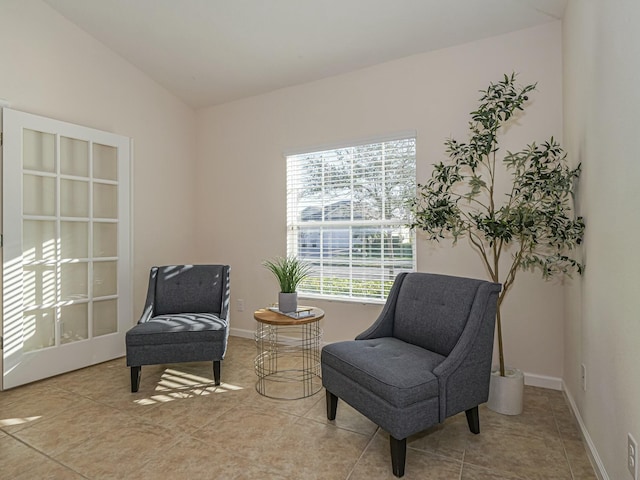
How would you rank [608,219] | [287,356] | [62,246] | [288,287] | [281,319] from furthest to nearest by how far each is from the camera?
1. [287,356]
2. [62,246]
3. [288,287]
4. [281,319]
5. [608,219]

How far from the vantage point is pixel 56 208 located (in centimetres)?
320

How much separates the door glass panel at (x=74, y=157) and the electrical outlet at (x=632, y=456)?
161 inches

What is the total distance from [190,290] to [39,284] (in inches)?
46.7

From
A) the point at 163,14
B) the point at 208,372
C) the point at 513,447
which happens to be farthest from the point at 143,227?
the point at 513,447

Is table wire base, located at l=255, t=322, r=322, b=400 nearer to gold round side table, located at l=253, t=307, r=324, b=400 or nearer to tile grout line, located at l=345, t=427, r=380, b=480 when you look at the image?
gold round side table, located at l=253, t=307, r=324, b=400

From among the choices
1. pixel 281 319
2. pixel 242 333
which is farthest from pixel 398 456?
pixel 242 333

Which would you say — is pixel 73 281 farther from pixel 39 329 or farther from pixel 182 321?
pixel 182 321

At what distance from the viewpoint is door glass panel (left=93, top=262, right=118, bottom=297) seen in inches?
138

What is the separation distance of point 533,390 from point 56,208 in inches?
162

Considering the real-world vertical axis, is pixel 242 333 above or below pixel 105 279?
below

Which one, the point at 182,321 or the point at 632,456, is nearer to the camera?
the point at 632,456

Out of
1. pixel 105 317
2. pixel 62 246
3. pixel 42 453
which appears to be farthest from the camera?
pixel 105 317

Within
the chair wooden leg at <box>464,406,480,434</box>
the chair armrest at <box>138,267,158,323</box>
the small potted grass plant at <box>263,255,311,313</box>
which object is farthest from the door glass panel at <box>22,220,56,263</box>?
the chair wooden leg at <box>464,406,480,434</box>

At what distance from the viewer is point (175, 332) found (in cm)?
286
